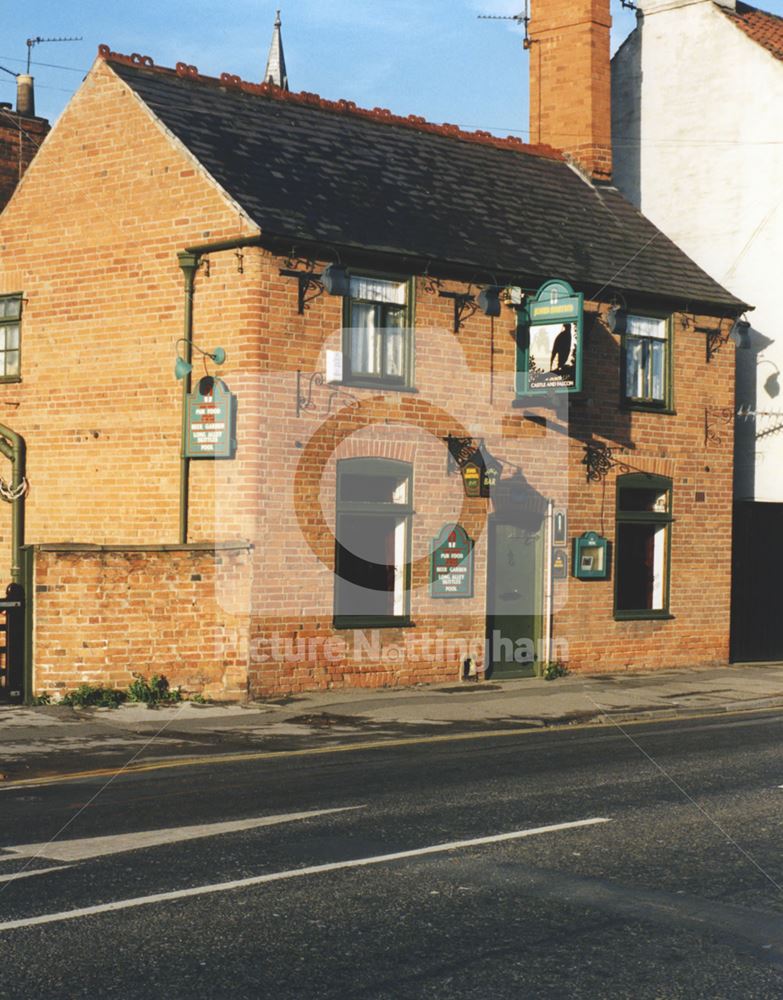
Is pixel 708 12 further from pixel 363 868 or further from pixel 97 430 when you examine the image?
pixel 363 868

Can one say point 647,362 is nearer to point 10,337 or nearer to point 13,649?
point 10,337

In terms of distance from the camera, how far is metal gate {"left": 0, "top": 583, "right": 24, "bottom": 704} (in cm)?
1617

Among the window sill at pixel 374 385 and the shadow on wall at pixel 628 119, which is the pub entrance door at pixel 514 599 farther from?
the shadow on wall at pixel 628 119

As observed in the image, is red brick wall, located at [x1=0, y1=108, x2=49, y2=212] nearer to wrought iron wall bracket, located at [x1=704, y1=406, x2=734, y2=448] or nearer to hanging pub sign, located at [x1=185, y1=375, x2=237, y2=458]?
hanging pub sign, located at [x1=185, y1=375, x2=237, y2=458]

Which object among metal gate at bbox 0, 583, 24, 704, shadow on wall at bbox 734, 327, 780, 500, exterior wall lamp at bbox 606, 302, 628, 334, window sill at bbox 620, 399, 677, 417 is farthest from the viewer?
shadow on wall at bbox 734, 327, 780, 500

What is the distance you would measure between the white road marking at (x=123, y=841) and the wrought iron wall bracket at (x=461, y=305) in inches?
420

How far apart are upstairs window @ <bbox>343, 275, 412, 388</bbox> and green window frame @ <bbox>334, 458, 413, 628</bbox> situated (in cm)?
115

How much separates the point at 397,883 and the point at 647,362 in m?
15.0

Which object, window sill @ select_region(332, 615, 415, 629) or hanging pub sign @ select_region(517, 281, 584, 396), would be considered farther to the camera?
hanging pub sign @ select_region(517, 281, 584, 396)

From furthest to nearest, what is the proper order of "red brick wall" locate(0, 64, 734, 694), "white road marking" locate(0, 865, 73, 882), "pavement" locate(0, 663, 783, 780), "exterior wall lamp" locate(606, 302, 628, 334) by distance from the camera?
"exterior wall lamp" locate(606, 302, 628, 334)
"red brick wall" locate(0, 64, 734, 694)
"pavement" locate(0, 663, 783, 780)
"white road marking" locate(0, 865, 73, 882)

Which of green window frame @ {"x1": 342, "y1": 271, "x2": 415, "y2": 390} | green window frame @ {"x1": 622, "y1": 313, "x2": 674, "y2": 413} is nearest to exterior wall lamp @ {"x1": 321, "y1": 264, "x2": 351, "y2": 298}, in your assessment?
green window frame @ {"x1": 342, "y1": 271, "x2": 415, "y2": 390}

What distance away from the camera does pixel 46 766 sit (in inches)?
484

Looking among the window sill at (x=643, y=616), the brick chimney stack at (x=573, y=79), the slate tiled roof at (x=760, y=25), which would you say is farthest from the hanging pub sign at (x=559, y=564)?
the slate tiled roof at (x=760, y=25)

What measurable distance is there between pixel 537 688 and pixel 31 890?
12199 mm
